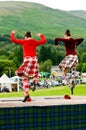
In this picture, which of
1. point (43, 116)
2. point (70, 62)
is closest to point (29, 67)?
point (70, 62)

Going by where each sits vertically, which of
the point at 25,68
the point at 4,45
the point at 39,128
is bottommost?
the point at 4,45

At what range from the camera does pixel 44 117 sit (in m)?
10.4

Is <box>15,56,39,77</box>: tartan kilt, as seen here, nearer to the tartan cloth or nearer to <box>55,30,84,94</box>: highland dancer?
<box>55,30,84,94</box>: highland dancer

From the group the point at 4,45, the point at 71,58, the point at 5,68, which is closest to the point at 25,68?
the point at 71,58

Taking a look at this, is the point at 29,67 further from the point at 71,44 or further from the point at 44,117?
the point at 44,117

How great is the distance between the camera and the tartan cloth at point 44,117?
1002cm

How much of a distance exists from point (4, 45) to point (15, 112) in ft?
564

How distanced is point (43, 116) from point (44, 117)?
0.03 meters

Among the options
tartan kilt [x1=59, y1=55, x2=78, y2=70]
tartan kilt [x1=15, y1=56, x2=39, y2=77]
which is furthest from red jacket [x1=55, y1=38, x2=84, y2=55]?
tartan kilt [x1=15, y1=56, x2=39, y2=77]

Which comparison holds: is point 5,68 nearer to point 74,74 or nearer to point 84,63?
point 84,63

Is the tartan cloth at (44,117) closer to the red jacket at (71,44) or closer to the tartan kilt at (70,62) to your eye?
the tartan kilt at (70,62)

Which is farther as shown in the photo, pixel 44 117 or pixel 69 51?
pixel 69 51

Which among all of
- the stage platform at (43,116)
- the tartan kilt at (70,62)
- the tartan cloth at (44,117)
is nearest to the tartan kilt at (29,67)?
the tartan kilt at (70,62)

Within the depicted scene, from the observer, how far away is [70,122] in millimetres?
10539
